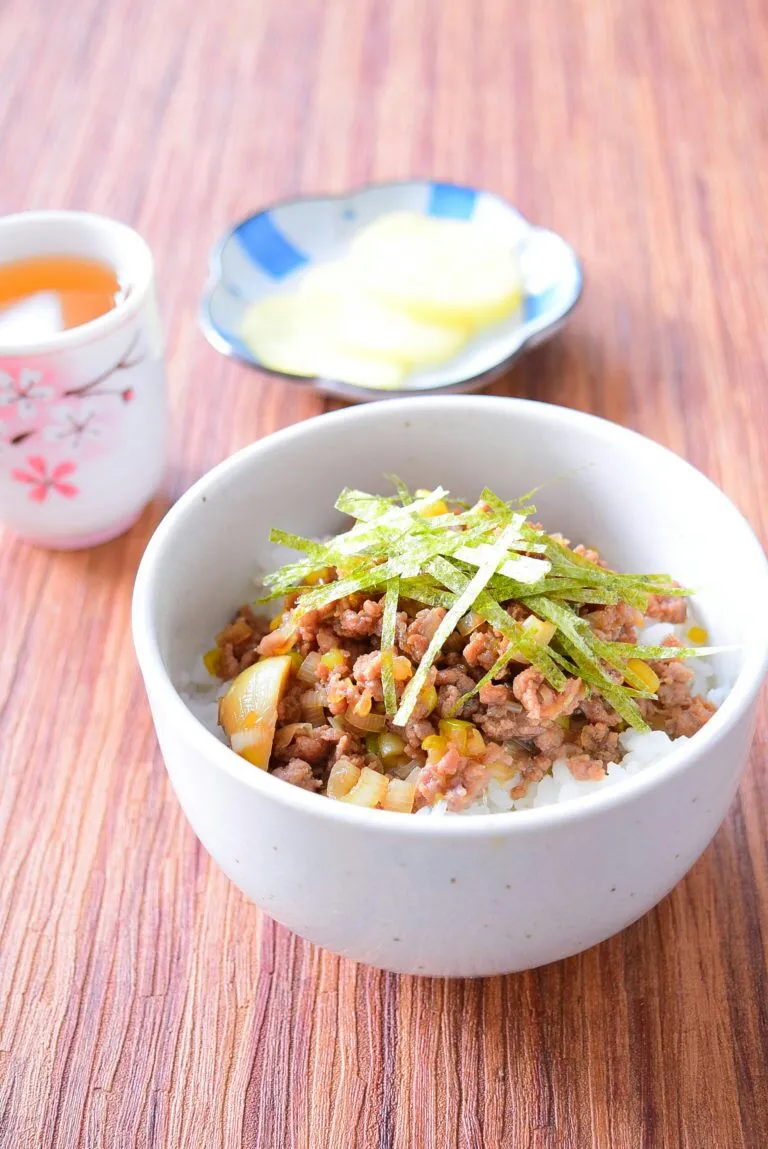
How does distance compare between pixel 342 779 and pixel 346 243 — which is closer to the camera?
pixel 342 779

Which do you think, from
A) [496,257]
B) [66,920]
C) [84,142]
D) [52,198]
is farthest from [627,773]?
[84,142]

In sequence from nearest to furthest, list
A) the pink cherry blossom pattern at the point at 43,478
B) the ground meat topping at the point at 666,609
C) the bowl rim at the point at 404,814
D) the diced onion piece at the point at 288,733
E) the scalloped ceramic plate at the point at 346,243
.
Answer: the bowl rim at the point at 404,814, the diced onion piece at the point at 288,733, the ground meat topping at the point at 666,609, the pink cherry blossom pattern at the point at 43,478, the scalloped ceramic plate at the point at 346,243

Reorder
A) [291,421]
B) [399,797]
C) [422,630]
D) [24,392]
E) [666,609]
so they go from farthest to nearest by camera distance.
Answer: [291,421], [24,392], [666,609], [422,630], [399,797]

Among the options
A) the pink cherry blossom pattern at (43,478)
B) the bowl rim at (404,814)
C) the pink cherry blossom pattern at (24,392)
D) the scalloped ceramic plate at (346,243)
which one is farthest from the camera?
the scalloped ceramic plate at (346,243)

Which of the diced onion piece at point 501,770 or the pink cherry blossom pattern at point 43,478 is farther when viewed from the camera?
the pink cherry blossom pattern at point 43,478

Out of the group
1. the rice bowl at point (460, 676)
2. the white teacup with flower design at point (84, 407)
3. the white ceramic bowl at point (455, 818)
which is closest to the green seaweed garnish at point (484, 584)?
the rice bowl at point (460, 676)

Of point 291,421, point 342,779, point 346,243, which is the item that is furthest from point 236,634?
point 346,243

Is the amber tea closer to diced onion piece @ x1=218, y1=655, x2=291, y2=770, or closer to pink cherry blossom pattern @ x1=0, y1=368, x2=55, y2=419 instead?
pink cherry blossom pattern @ x1=0, y1=368, x2=55, y2=419

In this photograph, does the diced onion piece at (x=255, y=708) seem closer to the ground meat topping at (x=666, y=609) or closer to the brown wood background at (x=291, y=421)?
the brown wood background at (x=291, y=421)

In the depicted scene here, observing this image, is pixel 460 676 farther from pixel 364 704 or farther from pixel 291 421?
pixel 291 421
